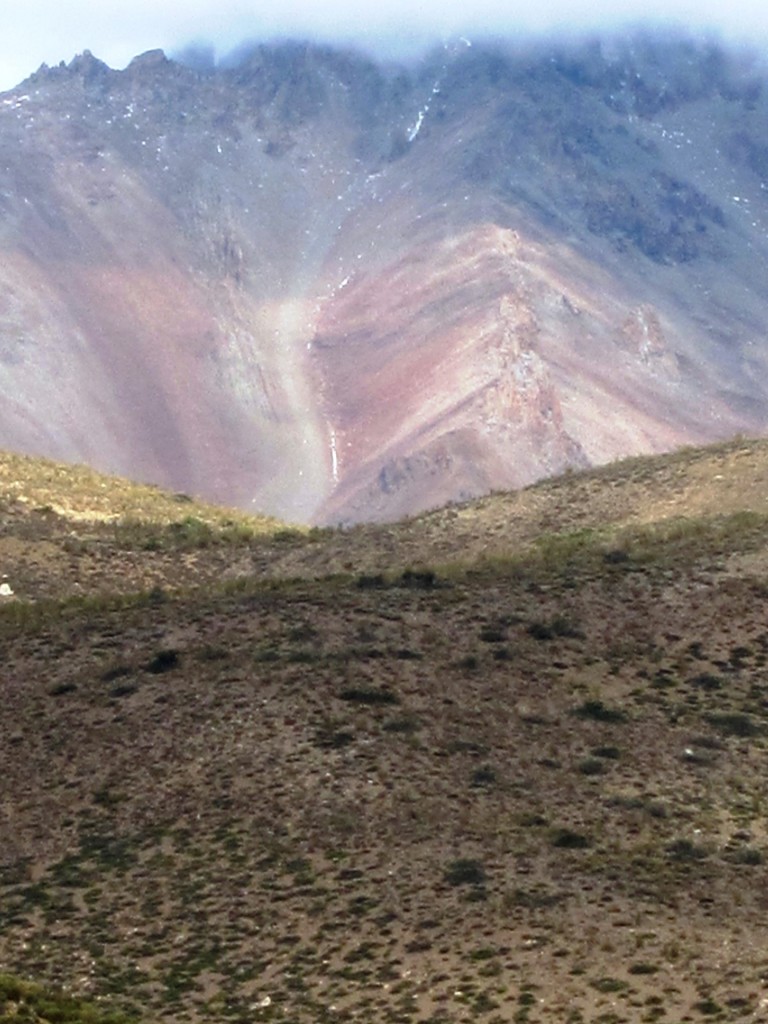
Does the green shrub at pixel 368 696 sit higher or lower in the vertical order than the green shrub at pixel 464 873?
higher

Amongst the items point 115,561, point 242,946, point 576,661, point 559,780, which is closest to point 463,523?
point 115,561

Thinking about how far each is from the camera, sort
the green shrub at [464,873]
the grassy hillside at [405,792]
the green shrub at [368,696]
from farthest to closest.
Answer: the green shrub at [368,696] < the green shrub at [464,873] < the grassy hillside at [405,792]

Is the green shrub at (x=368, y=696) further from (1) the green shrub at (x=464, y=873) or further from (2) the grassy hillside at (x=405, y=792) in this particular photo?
(1) the green shrub at (x=464, y=873)

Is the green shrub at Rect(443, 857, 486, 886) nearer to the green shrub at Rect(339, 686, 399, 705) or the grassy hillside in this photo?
the grassy hillside

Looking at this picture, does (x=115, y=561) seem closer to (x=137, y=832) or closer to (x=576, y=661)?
(x=576, y=661)

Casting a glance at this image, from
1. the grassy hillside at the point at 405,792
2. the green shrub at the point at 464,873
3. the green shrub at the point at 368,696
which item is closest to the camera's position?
the grassy hillside at the point at 405,792

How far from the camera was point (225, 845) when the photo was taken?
33094 mm

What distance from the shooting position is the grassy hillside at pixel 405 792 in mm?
28312

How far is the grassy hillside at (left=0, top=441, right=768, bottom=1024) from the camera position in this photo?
92.9ft

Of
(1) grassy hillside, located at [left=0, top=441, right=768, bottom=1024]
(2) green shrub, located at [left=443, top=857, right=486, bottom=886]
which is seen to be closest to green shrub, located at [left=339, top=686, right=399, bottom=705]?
(1) grassy hillside, located at [left=0, top=441, right=768, bottom=1024]

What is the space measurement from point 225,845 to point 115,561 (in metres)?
26.8

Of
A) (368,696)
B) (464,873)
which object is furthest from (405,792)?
(368,696)

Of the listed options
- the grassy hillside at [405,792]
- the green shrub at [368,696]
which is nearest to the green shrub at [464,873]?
the grassy hillside at [405,792]

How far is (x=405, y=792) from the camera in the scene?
113ft
